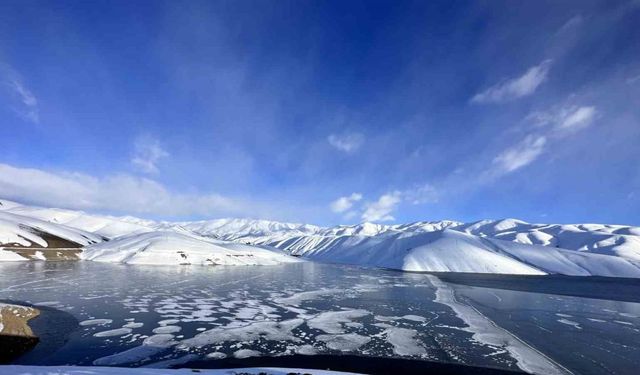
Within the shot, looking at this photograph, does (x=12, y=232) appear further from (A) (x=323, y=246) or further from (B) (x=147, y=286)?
(A) (x=323, y=246)

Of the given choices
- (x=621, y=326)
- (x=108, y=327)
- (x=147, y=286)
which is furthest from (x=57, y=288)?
(x=621, y=326)

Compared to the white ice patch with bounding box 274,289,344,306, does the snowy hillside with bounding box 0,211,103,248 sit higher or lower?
higher

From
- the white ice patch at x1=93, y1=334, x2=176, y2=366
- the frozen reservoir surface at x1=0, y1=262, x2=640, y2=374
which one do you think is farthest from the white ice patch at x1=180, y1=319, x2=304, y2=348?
the white ice patch at x1=93, y1=334, x2=176, y2=366

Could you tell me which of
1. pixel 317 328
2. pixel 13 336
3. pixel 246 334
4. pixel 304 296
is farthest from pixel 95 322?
pixel 304 296

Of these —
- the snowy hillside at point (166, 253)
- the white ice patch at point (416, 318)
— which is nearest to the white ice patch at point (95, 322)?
the white ice patch at point (416, 318)

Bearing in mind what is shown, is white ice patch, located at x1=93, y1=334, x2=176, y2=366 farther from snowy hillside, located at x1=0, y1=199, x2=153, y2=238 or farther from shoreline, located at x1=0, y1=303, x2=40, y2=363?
snowy hillside, located at x1=0, y1=199, x2=153, y2=238
